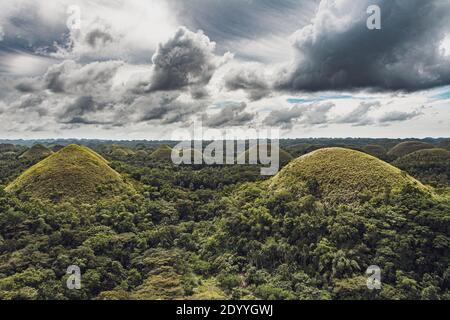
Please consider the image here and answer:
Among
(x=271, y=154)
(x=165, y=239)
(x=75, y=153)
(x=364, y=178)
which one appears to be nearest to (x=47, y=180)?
(x=75, y=153)

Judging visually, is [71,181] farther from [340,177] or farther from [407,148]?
[407,148]

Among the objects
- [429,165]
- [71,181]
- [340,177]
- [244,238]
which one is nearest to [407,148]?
[429,165]

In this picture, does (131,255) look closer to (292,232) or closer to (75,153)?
(292,232)

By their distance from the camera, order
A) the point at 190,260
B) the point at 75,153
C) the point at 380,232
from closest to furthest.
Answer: the point at 380,232
the point at 190,260
the point at 75,153

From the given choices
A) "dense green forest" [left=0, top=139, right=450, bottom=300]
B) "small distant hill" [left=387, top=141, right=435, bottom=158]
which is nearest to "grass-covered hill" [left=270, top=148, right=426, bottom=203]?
"dense green forest" [left=0, top=139, right=450, bottom=300]

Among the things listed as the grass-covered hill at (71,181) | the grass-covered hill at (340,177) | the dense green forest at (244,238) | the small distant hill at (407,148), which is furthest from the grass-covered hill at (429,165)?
the grass-covered hill at (71,181)

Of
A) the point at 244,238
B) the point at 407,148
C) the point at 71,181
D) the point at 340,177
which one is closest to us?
the point at 244,238
